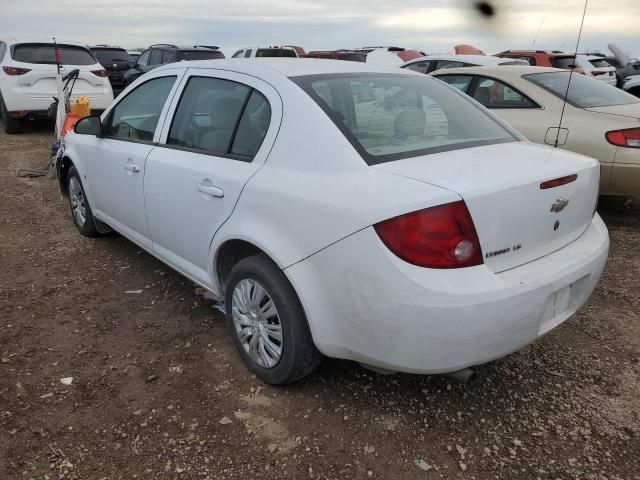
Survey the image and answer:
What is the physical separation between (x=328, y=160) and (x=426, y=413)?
50.2 inches

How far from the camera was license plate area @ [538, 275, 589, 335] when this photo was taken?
7.47 feet

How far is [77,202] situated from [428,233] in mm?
3825

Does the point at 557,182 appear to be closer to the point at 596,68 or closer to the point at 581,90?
the point at 581,90

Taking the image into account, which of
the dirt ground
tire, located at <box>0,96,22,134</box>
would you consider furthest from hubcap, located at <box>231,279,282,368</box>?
tire, located at <box>0,96,22,134</box>

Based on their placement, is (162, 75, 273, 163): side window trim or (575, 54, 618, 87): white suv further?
(575, 54, 618, 87): white suv

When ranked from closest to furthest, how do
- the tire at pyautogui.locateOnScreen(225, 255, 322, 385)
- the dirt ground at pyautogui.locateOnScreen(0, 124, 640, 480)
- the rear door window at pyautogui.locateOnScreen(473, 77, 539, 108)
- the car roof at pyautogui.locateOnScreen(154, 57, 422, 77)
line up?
1. the dirt ground at pyautogui.locateOnScreen(0, 124, 640, 480)
2. the tire at pyautogui.locateOnScreen(225, 255, 322, 385)
3. the car roof at pyautogui.locateOnScreen(154, 57, 422, 77)
4. the rear door window at pyautogui.locateOnScreen(473, 77, 539, 108)

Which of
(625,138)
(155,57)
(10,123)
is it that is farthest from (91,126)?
(155,57)

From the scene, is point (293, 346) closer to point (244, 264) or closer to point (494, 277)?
point (244, 264)

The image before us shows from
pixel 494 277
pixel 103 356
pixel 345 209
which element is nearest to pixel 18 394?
pixel 103 356

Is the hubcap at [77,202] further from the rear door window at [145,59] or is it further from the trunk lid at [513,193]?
the rear door window at [145,59]

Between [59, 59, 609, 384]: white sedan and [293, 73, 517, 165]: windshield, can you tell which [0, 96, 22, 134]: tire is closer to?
[59, 59, 609, 384]: white sedan

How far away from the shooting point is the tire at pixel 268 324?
2.43 metres

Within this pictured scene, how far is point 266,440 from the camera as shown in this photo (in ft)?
7.82

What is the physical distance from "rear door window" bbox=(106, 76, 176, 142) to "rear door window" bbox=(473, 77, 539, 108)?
11.5 ft
